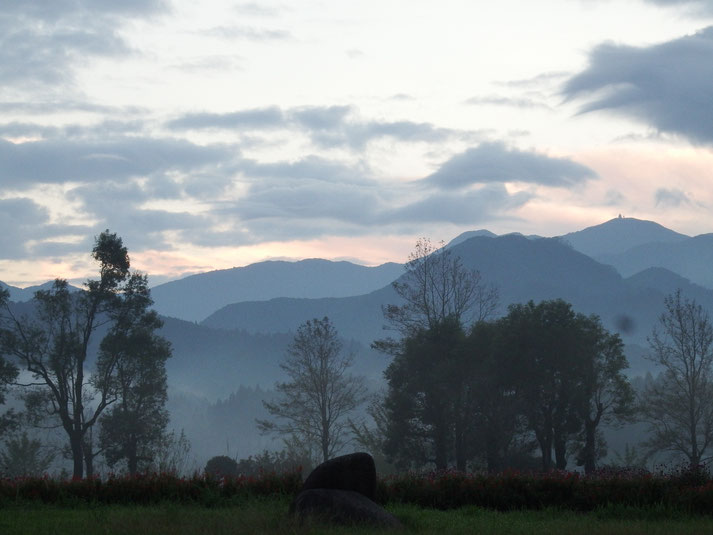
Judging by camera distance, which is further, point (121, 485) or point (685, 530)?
point (121, 485)

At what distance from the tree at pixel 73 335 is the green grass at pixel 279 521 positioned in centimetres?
3244

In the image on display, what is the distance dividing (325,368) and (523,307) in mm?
17066

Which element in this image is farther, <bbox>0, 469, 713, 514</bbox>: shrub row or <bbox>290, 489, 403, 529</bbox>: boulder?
<bbox>0, 469, 713, 514</bbox>: shrub row

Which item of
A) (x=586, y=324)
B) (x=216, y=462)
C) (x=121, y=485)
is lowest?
(x=216, y=462)

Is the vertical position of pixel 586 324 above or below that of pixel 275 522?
above

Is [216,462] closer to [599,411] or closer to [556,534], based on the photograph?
[599,411]

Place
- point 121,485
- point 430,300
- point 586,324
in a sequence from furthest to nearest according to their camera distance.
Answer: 1. point 430,300
2. point 586,324
3. point 121,485

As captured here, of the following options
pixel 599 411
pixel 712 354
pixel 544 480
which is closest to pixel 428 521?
pixel 544 480

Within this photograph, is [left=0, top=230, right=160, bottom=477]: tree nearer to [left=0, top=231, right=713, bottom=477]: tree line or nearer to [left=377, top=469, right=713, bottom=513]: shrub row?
[left=0, top=231, right=713, bottom=477]: tree line

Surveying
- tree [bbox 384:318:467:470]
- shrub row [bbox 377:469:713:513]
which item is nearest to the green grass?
shrub row [bbox 377:469:713:513]

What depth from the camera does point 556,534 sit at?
1244 cm

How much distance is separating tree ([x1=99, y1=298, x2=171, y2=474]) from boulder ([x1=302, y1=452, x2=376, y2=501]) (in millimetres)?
34286

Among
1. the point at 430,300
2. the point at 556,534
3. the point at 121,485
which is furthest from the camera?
the point at 430,300

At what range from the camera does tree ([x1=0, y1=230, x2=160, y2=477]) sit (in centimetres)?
4612
